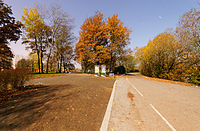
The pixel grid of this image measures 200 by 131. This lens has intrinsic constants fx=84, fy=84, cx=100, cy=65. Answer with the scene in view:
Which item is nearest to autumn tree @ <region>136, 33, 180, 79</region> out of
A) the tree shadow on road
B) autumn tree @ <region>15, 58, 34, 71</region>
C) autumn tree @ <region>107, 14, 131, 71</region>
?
autumn tree @ <region>107, 14, 131, 71</region>

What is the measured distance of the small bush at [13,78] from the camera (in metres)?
4.99

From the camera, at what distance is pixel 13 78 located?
5457 mm

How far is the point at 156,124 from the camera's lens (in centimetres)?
284

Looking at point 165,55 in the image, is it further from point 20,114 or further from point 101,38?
point 20,114

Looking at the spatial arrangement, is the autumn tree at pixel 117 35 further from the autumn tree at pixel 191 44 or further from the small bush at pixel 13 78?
the small bush at pixel 13 78

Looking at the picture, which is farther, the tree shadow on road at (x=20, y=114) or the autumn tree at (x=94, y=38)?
the autumn tree at (x=94, y=38)

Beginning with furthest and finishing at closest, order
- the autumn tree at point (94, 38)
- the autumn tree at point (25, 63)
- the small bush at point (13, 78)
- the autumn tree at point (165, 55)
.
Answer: the autumn tree at point (25, 63) < the autumn tree at point (94, 38) < the autumn tree at point (165, 55) < the small bush at point (13, 78)

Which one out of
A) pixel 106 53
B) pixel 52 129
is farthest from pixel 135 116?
pixel 106 53

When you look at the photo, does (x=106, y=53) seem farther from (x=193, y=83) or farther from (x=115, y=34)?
(x=193, y=83)

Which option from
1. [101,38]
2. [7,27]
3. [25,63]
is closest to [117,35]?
[101,38]

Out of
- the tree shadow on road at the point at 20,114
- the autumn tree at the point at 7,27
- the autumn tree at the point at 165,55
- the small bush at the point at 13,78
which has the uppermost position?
the autumn tree at the point at 7,27

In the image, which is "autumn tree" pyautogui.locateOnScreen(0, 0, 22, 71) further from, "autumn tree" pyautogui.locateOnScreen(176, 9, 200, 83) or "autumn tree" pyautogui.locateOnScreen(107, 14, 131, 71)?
"autumn tree" pyautogui.locateOnScreen(176, 9, 200, 83)

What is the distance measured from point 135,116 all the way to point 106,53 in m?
17.6

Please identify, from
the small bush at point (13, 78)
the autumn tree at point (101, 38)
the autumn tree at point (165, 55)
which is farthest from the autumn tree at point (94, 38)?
the small bush at point (13, 78)
